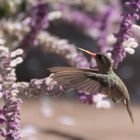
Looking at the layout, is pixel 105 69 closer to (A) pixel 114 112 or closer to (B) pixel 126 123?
(B) pixel 126 123

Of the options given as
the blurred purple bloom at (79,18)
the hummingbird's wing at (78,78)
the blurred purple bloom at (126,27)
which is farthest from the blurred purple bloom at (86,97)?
the blurred purple bloom at (79,18)

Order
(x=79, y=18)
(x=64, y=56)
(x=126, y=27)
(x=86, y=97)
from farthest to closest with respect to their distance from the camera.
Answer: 1. (x=79, y=18)
2. (x=64, y=56)
3. (x=86, y=97)
4. (x=126, y=27)

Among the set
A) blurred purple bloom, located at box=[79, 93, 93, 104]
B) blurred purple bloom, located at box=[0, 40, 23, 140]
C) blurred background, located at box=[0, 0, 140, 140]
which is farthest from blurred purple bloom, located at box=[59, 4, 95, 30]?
blurred purple bloom, located at box=[0, 40, 23, 140]

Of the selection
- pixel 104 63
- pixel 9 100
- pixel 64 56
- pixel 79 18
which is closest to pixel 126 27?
pixel 104 63

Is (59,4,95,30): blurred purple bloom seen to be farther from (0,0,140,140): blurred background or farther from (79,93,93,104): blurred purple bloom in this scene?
(79,93,93,104): blurred purple bloom

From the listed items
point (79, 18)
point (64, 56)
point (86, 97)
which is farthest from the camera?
point (79, 18)

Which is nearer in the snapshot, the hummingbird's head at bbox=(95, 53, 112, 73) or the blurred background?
the hummingbird's head at bbox=(95, 53, 112, 73)

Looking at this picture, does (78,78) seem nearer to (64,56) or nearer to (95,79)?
(95,79)
